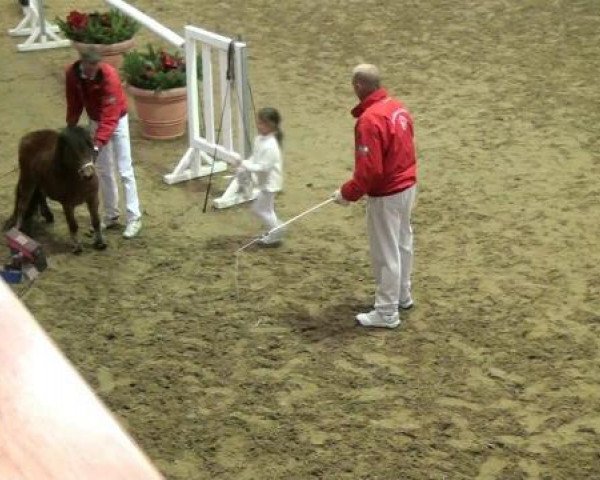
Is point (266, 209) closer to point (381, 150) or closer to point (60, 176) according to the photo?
point (60, 176)

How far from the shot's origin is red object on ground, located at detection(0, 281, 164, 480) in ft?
2.84

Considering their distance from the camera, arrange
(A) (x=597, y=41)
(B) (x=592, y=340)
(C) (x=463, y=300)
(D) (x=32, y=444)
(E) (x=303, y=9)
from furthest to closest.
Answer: (E) (x=303, y=9), (A) (x=597, y=41), (C) (x=463, y=300), (B) (x=592, y=340), (D) (x=32, y=444)

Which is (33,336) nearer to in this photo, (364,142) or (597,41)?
(364,142)

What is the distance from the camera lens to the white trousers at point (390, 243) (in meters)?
4.60

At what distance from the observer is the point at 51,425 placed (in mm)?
919

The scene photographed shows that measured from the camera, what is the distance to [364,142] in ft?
14.5

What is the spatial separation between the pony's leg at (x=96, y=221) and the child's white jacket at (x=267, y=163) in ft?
3.14

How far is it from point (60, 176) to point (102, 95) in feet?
1.84

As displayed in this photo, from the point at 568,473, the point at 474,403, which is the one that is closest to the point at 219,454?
the point at 474,403

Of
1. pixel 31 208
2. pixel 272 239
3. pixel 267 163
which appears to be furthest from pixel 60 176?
pixel 272 239

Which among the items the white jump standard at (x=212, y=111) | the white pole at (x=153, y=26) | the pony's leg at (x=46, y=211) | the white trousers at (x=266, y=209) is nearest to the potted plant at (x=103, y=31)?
the white pole at (x=153, y=26)

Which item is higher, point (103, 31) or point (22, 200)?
point (103, 31)

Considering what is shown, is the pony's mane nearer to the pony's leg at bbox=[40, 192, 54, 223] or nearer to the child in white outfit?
the pony's leg at bbox=[40, 192, 54, 223]

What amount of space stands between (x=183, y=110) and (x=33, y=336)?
6800mm
